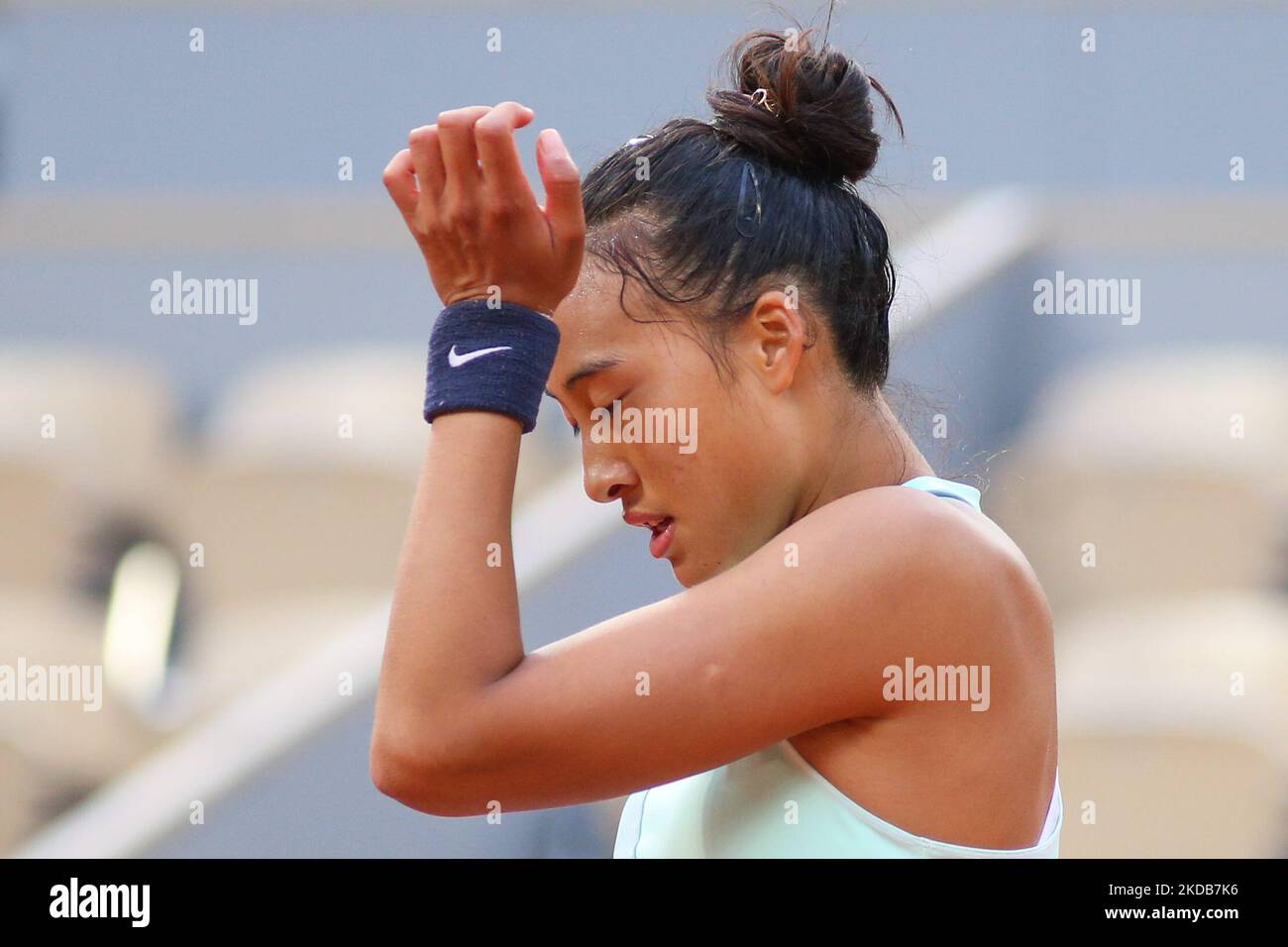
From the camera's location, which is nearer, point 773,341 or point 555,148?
point 555,148

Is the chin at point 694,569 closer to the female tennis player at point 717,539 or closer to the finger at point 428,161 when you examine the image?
the female tennis player at point 717,539

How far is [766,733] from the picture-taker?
772mm

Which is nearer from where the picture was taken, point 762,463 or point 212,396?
point 762,463

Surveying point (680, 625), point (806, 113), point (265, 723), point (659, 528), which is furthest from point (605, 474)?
point (265, 723)

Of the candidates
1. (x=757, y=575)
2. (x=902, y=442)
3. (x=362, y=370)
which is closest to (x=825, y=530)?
(x=757, y=575)

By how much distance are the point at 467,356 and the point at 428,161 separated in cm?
12

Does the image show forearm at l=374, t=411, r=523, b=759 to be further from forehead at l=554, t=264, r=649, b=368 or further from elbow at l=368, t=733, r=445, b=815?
forehead at l=554, t=264, r=649, b=368

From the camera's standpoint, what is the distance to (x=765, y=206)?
91 centimetres

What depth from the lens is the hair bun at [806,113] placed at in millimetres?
941

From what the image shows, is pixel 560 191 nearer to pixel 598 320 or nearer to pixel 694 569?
pixel 598 320

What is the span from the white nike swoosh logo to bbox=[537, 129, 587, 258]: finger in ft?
0.25

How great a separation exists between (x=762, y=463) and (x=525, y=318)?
0.20 m

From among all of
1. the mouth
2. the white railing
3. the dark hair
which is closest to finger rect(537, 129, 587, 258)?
the dark hair

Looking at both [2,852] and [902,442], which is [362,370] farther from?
[902,442]
